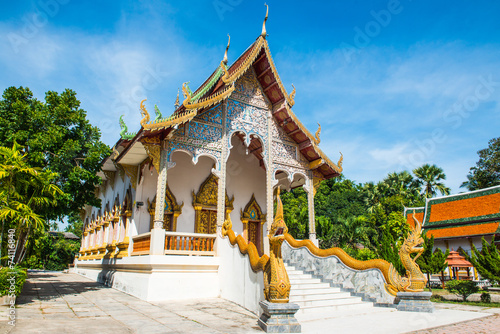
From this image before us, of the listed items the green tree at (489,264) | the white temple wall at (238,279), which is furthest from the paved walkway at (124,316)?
the green tree at (489,264)

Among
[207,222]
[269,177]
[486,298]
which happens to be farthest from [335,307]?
[207,222]

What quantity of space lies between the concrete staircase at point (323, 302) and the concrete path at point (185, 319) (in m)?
0.33

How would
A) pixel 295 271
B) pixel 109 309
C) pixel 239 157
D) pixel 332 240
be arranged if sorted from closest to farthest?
1. pixel 109 309
2. pixel 295 271
3. pixel 239 157
4. pixel 332 240

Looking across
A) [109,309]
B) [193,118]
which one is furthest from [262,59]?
[109,309]

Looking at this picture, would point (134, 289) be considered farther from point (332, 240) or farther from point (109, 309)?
point (332, 240)

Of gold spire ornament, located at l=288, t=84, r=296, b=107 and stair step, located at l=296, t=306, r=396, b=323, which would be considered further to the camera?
gold spire ornament, located at l=288, t=84, r=296, b=107

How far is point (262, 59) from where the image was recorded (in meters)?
11.0

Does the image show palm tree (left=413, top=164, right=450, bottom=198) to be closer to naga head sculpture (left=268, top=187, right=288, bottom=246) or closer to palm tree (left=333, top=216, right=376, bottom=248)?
palm tree (left=333, top=216, right=376, bottom=248)

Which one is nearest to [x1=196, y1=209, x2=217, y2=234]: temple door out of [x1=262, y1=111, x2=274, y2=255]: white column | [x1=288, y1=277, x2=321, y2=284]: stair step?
[x1=262, y1=111, x2=274, y2=255]: white column

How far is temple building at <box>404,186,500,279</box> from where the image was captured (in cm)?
2160

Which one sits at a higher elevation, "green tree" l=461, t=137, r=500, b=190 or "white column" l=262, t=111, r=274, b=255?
"green tree" l=461, t=137, r=500, b=190

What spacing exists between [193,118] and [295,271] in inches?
205

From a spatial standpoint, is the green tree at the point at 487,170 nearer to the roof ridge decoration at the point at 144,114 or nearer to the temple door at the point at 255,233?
the temple door at the point at 255,233

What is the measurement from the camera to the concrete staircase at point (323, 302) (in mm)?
6743
